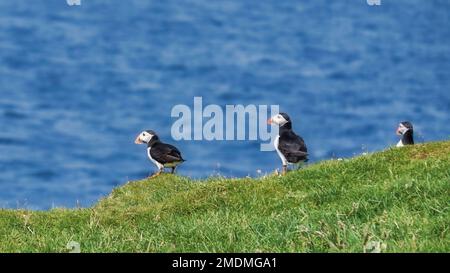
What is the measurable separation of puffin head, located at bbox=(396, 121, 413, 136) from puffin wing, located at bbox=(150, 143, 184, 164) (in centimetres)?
537

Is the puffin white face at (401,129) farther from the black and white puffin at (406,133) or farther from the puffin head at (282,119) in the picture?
the puffin head at (282,119)

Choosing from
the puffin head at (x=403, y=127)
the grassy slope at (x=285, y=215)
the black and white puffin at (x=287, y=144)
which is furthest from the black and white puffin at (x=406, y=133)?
the grassy slope at (x=285, y=215)

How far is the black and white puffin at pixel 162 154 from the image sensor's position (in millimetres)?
24391

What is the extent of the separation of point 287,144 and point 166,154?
380 cm

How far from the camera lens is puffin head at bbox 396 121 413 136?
23.8 m

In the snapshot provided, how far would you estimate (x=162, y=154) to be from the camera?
81.2 feet

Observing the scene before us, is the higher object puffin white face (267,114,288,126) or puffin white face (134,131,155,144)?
puffin white face (134,131,155,144)

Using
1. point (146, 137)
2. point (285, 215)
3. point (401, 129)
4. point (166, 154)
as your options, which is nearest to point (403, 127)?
point (401, 129)

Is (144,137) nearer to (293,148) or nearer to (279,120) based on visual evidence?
(279,120)

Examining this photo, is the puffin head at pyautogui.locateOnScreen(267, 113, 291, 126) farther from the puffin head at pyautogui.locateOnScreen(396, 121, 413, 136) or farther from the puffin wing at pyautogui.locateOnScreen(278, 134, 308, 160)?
the puffin head at pyautogui.locateOnScreen(396, 121, 413, 136)

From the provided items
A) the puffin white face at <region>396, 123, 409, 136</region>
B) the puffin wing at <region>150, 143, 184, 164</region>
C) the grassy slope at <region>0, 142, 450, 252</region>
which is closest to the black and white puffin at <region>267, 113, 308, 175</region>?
the grassy slope at <region>0, 142, 450, 252</region>

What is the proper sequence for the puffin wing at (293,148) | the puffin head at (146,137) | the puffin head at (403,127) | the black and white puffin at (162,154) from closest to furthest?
the puffin wing at (293,148) < the puffin head at (403,127) < the black and white puffin at (162,154) < the puffin head at (146,137)
